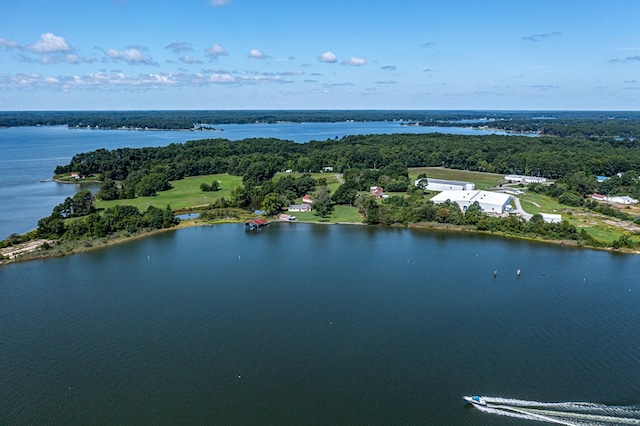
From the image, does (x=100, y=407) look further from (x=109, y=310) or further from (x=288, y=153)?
(x=288, y=153)

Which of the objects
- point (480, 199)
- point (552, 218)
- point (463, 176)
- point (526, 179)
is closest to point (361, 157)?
point (463, 176)

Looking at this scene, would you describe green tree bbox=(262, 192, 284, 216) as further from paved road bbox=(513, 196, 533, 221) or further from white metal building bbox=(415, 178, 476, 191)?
paved road bbox=(513, 196, 533, 221)

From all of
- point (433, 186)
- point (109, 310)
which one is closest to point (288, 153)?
point (433, 186)

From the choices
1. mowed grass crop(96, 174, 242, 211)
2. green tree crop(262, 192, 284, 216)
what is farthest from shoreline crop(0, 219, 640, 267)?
mowed grass crop(96, 174, 242, 211)

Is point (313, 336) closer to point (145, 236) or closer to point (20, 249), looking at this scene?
point (145, 236)

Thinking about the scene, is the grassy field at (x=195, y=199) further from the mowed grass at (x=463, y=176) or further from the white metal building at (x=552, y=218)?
the white metal building at (x=552, y=218)

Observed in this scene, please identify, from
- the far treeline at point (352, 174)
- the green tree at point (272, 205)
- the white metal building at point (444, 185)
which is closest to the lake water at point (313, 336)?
the far treeline at point (352, 174)
